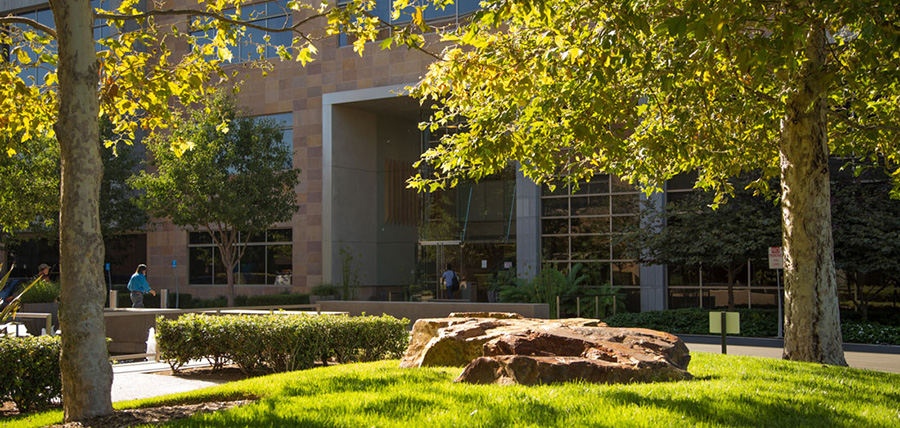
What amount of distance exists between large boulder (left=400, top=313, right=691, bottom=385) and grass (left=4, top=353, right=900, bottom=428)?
12.2 inches

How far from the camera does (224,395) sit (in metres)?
8.58

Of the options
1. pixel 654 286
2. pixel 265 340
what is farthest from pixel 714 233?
pixel 265 340

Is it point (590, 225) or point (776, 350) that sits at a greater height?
point (590, 225)

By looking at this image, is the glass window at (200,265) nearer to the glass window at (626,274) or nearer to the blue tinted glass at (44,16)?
the blue tinted glass at (44,16)

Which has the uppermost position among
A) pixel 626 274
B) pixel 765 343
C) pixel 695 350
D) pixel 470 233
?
pixel 470 233

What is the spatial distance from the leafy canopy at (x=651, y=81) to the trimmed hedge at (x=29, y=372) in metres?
5.58

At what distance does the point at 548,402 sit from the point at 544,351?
2277mm

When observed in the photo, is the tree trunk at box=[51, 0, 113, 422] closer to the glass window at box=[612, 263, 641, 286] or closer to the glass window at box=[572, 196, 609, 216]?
the glass window at box=[612, 263, 641, 286]

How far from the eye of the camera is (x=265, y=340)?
1184 cm

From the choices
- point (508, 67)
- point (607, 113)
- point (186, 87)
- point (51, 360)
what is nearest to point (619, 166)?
point (607, 113)

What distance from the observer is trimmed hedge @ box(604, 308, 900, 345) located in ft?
65.7

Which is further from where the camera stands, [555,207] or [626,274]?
[555,207]

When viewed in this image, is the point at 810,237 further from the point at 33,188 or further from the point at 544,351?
the point at 33,188

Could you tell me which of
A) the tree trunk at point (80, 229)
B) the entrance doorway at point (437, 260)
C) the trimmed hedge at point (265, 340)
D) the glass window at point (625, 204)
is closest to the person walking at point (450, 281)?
the entrance doorway at point (437, 260)
